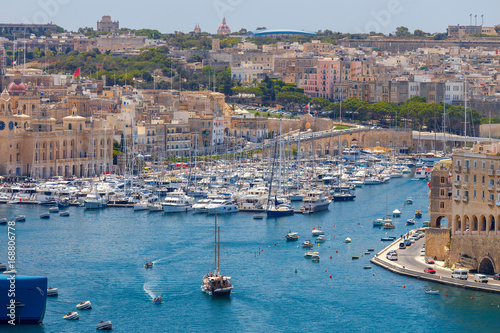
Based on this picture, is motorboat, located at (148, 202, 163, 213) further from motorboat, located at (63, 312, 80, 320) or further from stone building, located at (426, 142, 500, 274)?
motorboat, located at (63, 312, 80, 320)

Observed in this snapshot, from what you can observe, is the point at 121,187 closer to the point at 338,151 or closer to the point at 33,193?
the point at 33,193

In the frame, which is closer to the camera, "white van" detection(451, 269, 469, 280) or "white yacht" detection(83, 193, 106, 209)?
"white van" detection(451, 269, 469, 280)

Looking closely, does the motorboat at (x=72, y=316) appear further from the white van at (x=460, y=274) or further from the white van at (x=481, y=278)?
the white van at (x=481, y=278)

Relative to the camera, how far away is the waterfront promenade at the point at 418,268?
36938 millimetres

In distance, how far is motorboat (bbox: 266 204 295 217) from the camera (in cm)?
5300


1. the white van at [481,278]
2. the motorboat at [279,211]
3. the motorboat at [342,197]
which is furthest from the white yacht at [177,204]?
the white van at [481,278]

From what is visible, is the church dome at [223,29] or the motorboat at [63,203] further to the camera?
the church dome at [223,29]

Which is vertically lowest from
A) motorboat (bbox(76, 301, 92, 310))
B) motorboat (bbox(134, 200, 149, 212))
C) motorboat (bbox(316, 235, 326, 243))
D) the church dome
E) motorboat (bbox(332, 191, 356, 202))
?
motorboat (bbox(76, 301, 92, 310))

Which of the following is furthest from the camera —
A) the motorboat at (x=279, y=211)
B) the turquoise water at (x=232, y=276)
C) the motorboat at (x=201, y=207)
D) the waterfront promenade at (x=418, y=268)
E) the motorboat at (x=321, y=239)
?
the motorboat at (x=201, y=207)

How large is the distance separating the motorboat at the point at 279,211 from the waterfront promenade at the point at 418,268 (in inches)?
373

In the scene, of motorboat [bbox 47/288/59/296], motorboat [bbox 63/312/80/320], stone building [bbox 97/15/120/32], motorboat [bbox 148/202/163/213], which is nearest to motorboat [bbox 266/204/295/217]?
motorboat [bbox 148/202/163/213]

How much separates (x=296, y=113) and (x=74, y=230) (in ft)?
141

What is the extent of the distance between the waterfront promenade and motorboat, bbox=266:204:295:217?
9471 millimetres

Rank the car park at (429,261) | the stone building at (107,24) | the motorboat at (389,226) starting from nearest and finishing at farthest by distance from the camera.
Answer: the car park at (429,261)
the motorboat at (389,226)
the stone building at (107,24)
